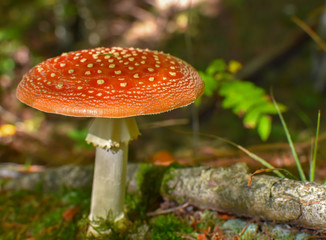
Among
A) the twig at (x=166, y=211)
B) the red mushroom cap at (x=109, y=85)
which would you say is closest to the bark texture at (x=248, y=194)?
the twig at (x=166, y=211)

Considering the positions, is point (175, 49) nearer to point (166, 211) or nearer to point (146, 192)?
→ point (146, 192)

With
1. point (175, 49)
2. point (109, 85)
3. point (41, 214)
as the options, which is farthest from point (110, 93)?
point (175, 49)

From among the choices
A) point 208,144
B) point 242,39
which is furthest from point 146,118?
point 242,39

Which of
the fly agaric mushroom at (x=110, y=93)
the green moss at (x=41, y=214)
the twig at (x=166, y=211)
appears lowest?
the green moss at (x=41, y=214)

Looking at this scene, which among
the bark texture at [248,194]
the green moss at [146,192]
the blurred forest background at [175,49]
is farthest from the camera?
the blurred forest background at [175,49]

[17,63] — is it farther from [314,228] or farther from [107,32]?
[314,228]

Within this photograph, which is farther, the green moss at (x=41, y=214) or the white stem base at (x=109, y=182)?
the green moss at (x=41, y=214)

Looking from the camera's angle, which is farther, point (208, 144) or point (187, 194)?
point (208, 144)

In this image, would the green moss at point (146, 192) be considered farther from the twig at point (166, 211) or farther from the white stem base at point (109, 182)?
the white stem base at point (109, 182)
